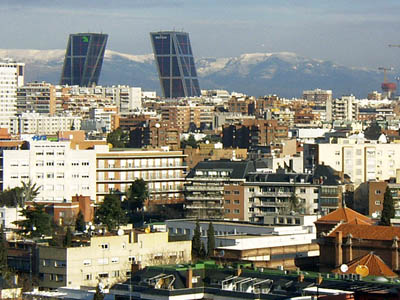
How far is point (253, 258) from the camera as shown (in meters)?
43.0

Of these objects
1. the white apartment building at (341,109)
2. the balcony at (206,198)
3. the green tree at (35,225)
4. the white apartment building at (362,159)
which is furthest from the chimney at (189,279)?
the white apartment building at (341,109)

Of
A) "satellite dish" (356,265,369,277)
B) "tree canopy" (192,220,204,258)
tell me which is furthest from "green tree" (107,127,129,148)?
"satellite dish" (356,265,369,277)

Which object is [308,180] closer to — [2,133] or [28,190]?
[28,190]

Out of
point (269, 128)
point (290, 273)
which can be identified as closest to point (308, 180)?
point (290, 273)

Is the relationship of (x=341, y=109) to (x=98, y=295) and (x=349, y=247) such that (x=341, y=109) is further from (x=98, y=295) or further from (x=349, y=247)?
(x=98, y=295)

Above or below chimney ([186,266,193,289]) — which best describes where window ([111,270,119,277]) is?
below

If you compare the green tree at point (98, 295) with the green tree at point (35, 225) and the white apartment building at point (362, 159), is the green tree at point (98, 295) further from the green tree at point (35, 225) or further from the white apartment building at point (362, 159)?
the white apartment building at point (362, 159)

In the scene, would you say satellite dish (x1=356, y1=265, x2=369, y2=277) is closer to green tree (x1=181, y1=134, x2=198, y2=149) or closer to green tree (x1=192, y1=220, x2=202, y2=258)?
green tree (x1=192, y1=220, x2=202, y2=258)

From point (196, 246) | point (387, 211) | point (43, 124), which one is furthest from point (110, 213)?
point (43, 124)

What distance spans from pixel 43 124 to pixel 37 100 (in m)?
31.6

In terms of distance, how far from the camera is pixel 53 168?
76625 millimetres

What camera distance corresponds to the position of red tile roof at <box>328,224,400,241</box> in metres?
42.4

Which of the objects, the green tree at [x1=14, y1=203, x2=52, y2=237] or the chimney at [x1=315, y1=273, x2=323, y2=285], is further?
the green tree at [x1=14, y1=203, x2=52, y2=237]

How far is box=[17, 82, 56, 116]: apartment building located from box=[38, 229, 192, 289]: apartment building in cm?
13025
